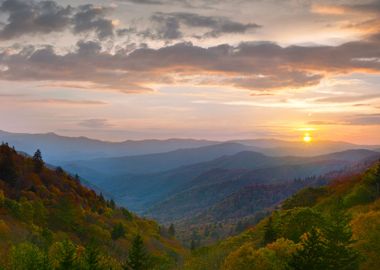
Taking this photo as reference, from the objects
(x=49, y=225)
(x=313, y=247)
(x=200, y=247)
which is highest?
(x=313, y=247)

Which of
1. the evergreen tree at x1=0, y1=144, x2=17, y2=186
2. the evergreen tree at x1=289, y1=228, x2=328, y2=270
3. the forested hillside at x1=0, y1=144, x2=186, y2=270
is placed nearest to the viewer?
the evergreen tree at x1=289, y1=228, x2=328, y2=270

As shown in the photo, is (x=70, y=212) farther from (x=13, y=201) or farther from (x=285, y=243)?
(x=285, y=243)

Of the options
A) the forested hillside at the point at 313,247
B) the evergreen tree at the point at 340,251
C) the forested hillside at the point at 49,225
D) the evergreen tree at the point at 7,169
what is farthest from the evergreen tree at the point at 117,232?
the evergreen tree at the point at 340,251

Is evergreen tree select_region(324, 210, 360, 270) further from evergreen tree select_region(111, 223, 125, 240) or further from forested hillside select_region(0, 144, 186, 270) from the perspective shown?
evergreen tree select_region(111, 223, 125, 240)

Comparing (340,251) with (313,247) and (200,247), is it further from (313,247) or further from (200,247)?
(200,247)

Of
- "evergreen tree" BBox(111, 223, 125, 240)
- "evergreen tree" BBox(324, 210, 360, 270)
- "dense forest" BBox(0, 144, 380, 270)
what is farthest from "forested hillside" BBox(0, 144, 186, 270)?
"evergreen tree" BBox(324, 210, 360, 270)

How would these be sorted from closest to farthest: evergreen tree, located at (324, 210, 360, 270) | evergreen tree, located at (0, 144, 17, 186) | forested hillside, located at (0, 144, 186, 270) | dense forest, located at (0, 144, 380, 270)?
evergreen tree, located at (324, 210, 360, 270), dense forest, located at (0, 144, 380, 270), forested hillside, located at (0, 144, 186, 270), evergreen tree, located at (0, 144, 17, 186)

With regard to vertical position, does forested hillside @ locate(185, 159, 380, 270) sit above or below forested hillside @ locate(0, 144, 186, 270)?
above

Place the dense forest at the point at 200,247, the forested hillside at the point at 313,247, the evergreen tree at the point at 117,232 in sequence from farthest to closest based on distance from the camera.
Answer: the evergreen tree at the point at 117,232
the dense forest at the point at 200,247
the forested hillside at the point at 313,247

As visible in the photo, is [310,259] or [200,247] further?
[200,247]

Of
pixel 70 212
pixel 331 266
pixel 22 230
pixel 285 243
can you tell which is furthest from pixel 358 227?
pixel 70 212

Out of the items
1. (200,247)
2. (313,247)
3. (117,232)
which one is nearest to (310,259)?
(313,247)

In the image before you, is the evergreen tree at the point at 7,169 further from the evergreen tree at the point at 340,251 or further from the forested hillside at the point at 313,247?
the evergreen tree at the point at 340,251

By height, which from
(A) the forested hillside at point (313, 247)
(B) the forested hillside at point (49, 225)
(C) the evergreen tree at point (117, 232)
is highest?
(A) the forested hillside at point (313, 247)
